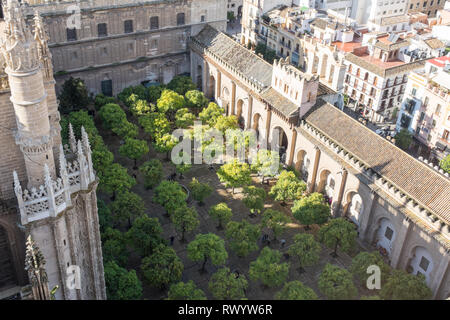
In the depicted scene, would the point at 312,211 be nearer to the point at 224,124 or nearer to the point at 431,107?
the point at 224,124

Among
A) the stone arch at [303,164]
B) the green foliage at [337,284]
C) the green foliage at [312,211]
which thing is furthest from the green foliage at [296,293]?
the stone arch at [303,164]

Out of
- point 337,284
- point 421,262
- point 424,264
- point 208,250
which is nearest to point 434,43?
point 421,262

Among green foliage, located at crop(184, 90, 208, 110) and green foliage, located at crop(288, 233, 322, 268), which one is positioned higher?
green foliage, located at crop(184, 90, 208, 110)

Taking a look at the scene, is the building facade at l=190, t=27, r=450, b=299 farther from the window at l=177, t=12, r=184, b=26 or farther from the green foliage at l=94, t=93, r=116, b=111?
the green foliage at l=94, t=93, r=116, b=111

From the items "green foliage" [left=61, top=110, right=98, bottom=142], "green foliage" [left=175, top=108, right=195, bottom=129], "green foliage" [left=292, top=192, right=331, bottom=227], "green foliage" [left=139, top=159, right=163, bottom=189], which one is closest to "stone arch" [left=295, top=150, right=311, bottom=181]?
"green foliage" [left=292, top=192, right=331, bottom=227]

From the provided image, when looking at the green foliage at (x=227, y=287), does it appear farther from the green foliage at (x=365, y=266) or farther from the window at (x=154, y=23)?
the window at (x=154, y=23)
